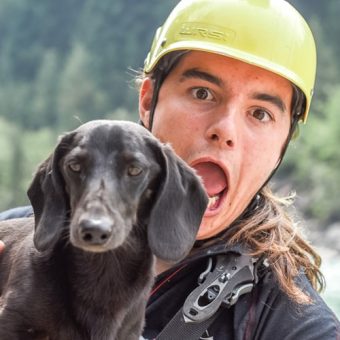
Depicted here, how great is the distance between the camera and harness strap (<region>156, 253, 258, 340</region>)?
5.04 meters

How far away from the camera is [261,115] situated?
5.69 m

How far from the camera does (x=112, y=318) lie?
15.2 ft

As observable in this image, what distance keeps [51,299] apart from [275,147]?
1.84 metres

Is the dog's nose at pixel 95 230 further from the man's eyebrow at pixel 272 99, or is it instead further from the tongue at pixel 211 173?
the man's eyebrow at pixel 272 99

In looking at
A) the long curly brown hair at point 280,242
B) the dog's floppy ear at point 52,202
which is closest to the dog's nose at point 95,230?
the dog's floppy ear at point 52,202

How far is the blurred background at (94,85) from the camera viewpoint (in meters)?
56.0

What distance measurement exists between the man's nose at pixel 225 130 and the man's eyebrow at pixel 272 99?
0.55 feet

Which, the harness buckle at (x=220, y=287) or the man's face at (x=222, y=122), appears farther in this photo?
the man's face at (x=222, y=122)

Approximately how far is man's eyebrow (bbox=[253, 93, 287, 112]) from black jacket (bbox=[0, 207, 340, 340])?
2.83 feet

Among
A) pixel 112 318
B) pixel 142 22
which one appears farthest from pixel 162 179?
pixel 142 22

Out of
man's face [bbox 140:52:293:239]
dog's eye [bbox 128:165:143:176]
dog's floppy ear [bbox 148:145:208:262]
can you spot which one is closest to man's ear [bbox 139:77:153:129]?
man's face [bbox 140:52:293:239]

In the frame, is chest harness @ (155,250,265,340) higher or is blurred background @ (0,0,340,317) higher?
chest harness @ (155,250,265,340)

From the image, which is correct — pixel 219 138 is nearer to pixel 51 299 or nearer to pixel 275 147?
pixel 275 147

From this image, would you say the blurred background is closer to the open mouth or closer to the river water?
the river water
